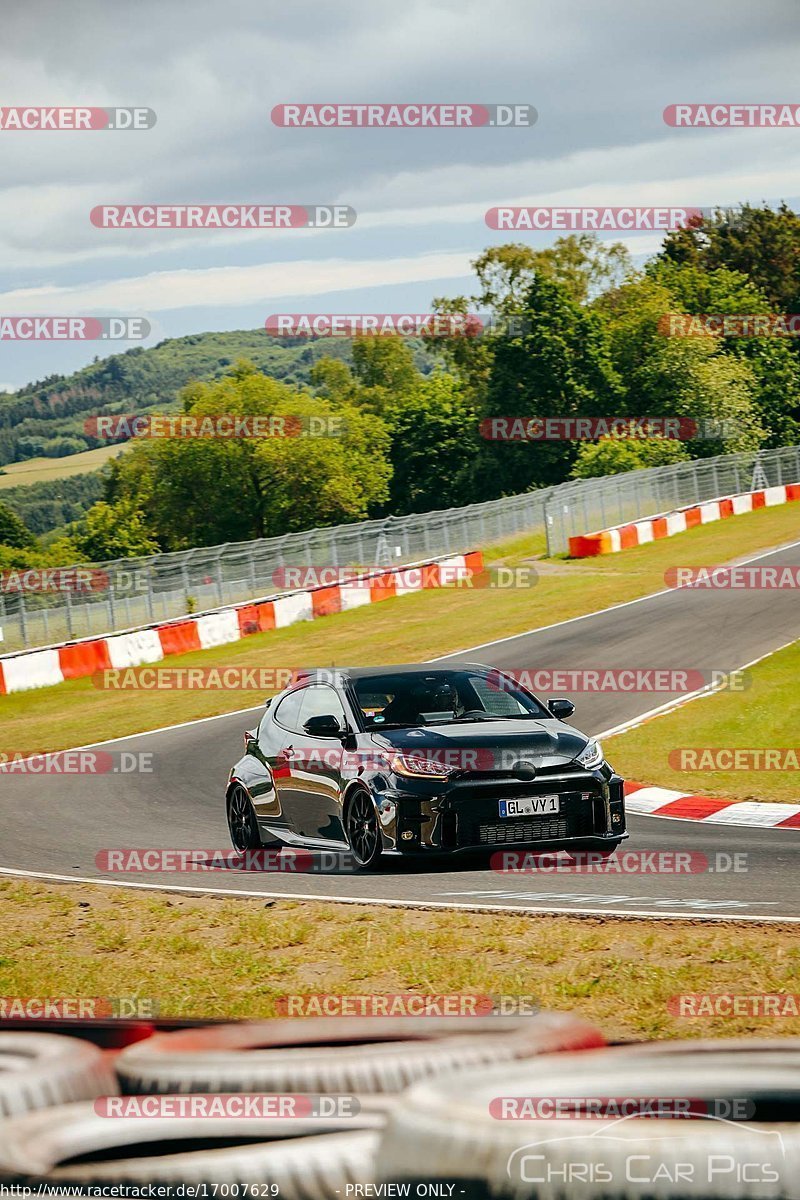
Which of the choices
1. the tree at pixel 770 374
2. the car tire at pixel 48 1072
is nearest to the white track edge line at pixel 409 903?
the car tire at pixel 48 1072

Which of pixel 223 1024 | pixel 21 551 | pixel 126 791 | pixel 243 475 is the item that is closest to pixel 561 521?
pixel 126 791

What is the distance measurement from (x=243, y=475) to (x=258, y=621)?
205 ft

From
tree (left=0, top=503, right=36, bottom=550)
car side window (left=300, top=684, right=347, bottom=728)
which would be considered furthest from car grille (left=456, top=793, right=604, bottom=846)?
tree (left=0, top=503, right=36, bottom=550)

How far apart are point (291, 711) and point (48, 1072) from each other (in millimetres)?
7609

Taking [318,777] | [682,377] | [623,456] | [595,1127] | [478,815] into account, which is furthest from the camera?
[682,377]

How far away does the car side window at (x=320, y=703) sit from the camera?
37.5ft

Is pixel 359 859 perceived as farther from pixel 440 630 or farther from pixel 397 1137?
pixel 440 630

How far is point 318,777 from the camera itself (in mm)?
11219

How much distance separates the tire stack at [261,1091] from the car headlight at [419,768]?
531 cm

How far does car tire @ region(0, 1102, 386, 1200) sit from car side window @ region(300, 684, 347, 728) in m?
7.29

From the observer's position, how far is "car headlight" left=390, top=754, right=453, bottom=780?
33.6ft

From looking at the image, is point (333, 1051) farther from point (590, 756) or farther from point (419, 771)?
point (590, 756)

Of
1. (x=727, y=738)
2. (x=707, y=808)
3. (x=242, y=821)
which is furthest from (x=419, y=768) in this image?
(x=727, y=738)

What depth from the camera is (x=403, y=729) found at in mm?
10945
